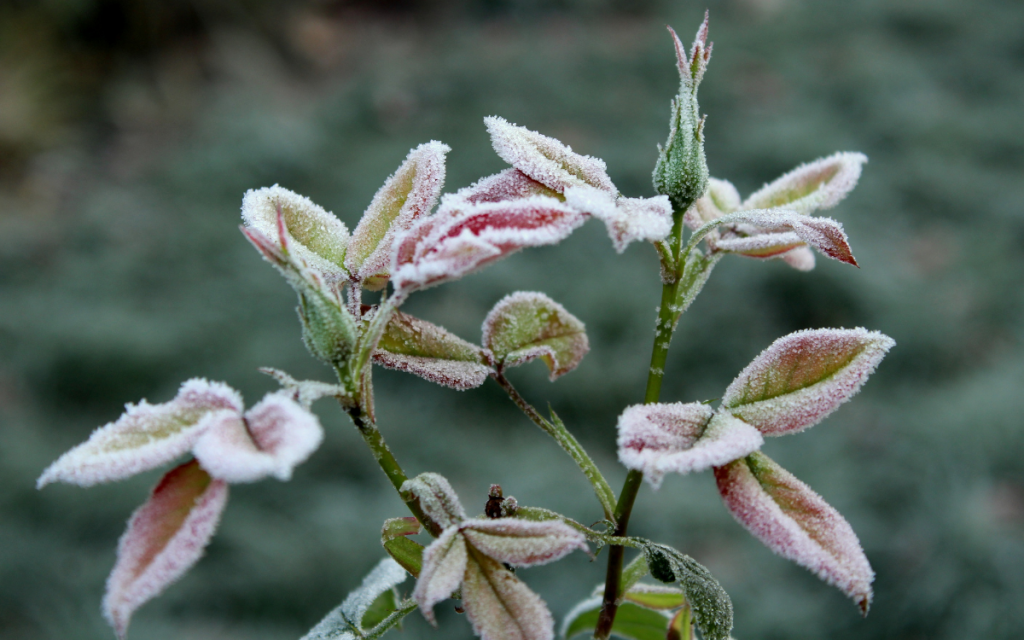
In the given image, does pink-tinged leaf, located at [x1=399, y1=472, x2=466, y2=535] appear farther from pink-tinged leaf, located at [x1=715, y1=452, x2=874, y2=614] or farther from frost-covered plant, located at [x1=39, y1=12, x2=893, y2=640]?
pink-tinged leaf, located at [x1=715, y1=452, x2=874, y2=614]

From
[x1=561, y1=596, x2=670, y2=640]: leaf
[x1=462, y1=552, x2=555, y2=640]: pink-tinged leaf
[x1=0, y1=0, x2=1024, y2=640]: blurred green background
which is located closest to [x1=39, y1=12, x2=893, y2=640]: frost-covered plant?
[x1=462, y1=552, x2=555, y2=640]: pink-tinged leaf

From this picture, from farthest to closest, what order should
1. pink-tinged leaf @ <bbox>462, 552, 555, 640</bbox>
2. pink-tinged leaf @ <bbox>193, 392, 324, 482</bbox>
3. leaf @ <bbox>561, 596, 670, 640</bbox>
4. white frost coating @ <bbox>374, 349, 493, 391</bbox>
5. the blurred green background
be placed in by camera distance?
the blurred green background, leaf @ <bbox>561, 596, 670, 640</bbox>, white frost coating @ <bbox>374, 349, 493, 391</bbox>, pink-tinged leaf @ <bbox>462, 552, 555, 640</bbox>, pink-tinged leaf @ <bbox>193, 392, 324, 482</bbox>

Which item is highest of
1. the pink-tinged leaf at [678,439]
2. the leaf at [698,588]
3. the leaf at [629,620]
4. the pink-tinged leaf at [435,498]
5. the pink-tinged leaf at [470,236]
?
the pink-tinged leaf at [470,236]

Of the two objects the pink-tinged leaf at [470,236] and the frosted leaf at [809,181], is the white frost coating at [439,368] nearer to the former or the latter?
the pink-tinged leaf at [470,236]

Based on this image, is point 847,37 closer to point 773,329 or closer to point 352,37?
point 773,329

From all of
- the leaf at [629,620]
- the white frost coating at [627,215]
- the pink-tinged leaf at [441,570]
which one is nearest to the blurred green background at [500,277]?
the leaf at [629,620]

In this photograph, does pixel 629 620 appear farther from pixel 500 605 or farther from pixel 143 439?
pixel 143 439

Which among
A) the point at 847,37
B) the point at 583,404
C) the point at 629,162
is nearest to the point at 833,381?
the point at 583,404
